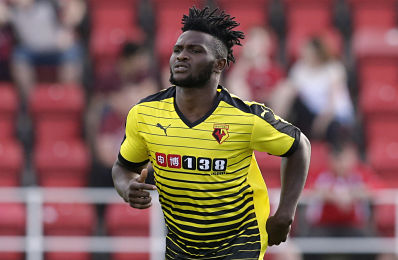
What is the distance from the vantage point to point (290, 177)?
15.8ft

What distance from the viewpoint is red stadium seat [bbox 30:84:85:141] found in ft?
33.1

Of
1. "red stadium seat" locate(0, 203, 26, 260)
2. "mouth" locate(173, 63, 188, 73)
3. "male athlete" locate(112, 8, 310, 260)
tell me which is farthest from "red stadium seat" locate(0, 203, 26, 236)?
"mouth" locate(173, 63, 188, 73)

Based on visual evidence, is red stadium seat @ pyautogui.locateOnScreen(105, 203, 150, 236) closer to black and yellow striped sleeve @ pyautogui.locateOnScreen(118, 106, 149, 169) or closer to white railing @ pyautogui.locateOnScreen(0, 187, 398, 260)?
white railing @ pyautogui.locateOnScreen(0, 187, 398, 260)

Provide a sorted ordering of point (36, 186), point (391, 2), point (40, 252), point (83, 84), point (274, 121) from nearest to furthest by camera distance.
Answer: point (274, 121) → point (40, 252) → point (36, 186) → point (83, 84) → point (391, 2)

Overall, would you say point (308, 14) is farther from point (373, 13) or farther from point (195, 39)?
point (195, 39)

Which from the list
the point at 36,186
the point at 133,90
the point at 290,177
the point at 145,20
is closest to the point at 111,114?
the point at 133,90

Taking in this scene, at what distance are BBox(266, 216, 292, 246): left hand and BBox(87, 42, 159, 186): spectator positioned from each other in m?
4.64

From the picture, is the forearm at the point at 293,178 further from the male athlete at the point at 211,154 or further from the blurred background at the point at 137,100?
the blurred background at the point at 137,100

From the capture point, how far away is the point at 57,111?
10.2 m

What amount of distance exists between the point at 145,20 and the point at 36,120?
6.64 feet

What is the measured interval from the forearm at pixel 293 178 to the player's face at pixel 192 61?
1.98ft

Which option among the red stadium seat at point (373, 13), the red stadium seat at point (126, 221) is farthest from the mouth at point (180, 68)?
the red stadium seat at point (373, 13)

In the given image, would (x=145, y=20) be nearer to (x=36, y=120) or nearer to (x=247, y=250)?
(x=36, y=120)

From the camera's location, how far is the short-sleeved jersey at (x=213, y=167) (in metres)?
4.73
